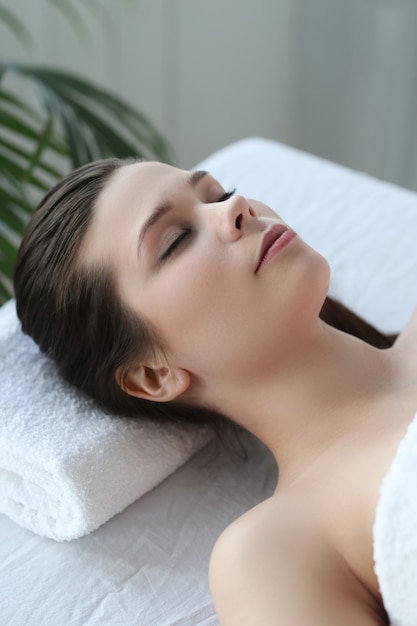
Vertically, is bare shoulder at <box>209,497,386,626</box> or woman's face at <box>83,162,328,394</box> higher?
woman's face at <box>83,162,328,394</box>

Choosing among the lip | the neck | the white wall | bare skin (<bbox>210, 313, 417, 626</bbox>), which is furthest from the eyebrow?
the white wall

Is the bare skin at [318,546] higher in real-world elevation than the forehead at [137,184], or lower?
lower

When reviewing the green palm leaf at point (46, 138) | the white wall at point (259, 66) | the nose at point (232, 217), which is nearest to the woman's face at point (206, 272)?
the nose at point (232, 217)

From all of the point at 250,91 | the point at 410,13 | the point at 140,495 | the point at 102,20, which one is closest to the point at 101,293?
the point at 140,495

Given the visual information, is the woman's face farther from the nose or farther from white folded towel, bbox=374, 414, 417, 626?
white folded towel, bbox=374, 414, 417, 626

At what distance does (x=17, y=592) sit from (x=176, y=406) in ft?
1.07

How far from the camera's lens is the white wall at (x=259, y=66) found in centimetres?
238

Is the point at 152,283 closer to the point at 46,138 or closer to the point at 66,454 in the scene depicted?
the point at 66,454

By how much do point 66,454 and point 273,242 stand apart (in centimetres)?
39

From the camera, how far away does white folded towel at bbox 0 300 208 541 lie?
3.58ft

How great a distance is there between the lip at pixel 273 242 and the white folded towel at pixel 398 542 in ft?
0.99

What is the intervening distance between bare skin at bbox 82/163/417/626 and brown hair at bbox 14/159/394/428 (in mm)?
22

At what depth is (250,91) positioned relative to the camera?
9.04 ft

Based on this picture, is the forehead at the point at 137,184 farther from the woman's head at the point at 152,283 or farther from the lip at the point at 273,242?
the lip at the point at 273,242
